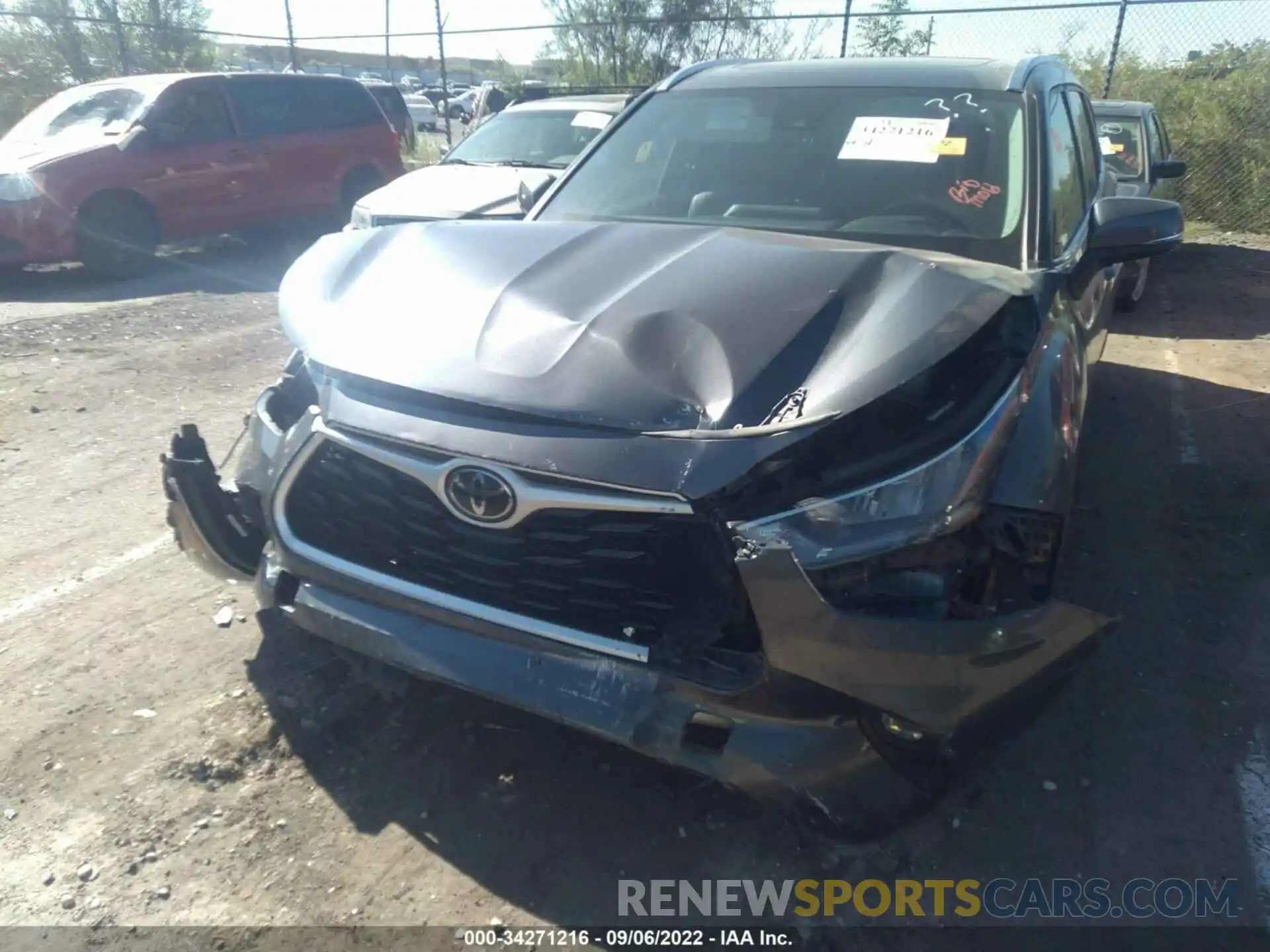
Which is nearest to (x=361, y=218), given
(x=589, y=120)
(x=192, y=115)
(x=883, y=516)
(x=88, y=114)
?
(x=589, y=120)

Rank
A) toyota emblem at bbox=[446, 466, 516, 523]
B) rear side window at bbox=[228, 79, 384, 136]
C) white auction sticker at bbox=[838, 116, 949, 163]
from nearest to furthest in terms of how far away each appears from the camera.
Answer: toyota emblem at bbox=[446, 466, 516, 523] < white auction sticker at bbox=[838, 116, 949, 163] < rear side window at bbox=[228, 79, 384, 136]

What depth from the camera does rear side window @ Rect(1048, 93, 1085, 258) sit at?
125 inches

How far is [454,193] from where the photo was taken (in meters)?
7.37

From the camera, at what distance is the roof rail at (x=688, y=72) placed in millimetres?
4023

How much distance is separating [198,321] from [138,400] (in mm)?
2175

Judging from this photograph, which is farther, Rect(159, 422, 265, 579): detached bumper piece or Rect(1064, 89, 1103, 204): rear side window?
Rect(1064, 89, 1103, 204): rear side window

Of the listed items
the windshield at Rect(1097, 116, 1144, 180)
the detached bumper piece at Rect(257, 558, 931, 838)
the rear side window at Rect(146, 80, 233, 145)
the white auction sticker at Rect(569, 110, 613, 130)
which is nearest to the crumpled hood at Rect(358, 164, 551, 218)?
the white auction sticker at Rect(569, 110, 613, 130)

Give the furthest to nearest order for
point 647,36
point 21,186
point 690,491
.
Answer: point 647,36
point 21,186
point 690,491

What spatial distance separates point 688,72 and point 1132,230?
1.87 metres

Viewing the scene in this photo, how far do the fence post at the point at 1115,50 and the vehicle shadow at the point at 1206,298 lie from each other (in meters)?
2.37

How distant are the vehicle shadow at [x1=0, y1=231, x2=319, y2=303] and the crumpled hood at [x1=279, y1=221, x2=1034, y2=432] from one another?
265 inches

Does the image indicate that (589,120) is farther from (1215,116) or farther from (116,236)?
(1215,116)

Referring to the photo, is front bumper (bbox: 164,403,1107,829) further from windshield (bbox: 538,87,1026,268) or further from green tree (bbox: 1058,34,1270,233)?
green tree (bbox: 1058,34,1270,233)

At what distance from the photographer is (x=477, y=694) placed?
7.41 feet
